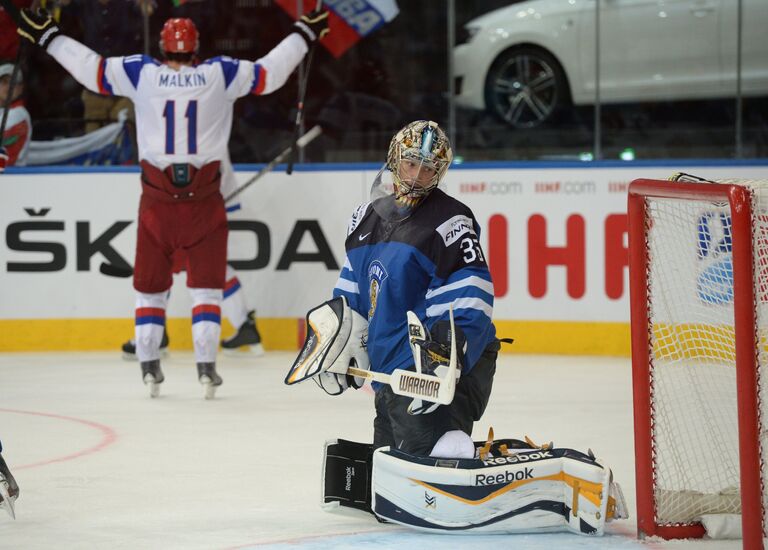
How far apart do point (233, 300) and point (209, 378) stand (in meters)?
1.23

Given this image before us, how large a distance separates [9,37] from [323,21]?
2.21 m

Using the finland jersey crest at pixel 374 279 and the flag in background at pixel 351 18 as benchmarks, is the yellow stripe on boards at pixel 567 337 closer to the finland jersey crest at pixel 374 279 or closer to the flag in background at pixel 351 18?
the flag in background at pixel 351 18

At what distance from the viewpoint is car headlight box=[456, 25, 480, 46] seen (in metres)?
8.22

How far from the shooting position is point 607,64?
811cm

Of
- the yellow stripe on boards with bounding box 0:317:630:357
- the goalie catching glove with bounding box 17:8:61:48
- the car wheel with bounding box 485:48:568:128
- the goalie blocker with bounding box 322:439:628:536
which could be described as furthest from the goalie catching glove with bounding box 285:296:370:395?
the car wheel with bounding box 485:48:568:128

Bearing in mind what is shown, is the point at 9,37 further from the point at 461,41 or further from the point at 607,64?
the point at 607,64

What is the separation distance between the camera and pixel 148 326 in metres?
6.04

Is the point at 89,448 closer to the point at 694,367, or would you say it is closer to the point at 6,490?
the point at 6,490

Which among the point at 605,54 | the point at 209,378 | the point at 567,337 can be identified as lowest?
the point at 209,378

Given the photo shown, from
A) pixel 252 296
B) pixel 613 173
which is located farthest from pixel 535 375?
pixel 252 296

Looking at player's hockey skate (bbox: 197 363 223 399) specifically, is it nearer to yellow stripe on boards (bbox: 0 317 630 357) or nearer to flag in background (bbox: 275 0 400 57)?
yellow stripe on boards (bbox: 0 317 630 357)

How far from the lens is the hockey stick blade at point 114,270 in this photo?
743 cm

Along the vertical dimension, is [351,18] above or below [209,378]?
above

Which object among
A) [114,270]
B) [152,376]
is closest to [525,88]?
[114,270]
